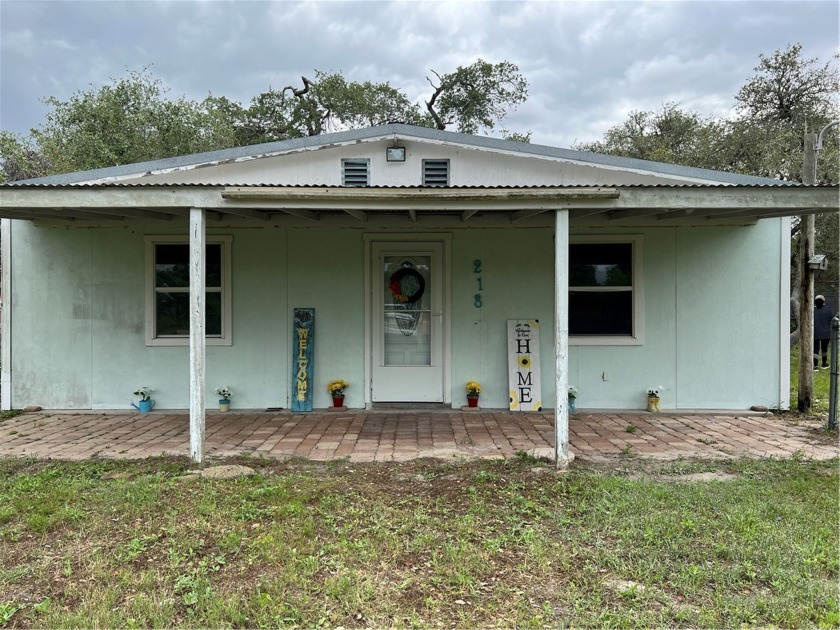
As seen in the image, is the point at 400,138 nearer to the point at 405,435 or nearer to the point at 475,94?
the point at 405,435

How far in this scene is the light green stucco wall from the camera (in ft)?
21.3

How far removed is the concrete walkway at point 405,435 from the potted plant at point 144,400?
0.35 ft

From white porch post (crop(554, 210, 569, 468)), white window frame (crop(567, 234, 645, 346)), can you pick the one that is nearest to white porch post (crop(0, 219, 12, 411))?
white porch post (crop(554, 210, 569, 468))

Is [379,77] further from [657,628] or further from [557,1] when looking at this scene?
[657,628]

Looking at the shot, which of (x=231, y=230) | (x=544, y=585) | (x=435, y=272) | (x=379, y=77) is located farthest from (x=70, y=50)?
(x=544, y=585)

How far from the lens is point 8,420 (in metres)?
6.09

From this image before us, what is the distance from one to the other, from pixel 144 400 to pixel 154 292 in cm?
139

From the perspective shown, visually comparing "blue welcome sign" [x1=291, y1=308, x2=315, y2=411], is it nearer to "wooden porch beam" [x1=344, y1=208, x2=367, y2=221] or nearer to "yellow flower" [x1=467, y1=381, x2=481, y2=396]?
"wooden porch beam" [x1=344, y1=208, x2=367, y2=221]

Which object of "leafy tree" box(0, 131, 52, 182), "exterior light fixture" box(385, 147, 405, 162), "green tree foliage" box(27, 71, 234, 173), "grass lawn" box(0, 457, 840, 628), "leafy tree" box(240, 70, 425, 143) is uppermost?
"leafy tree" box(240, 70, 425, 143)

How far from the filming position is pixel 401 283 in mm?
6652

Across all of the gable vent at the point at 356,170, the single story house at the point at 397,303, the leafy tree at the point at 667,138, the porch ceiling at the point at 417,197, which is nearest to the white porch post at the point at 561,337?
the porch ceiling at the point at 417,197

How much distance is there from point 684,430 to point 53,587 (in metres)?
5.70

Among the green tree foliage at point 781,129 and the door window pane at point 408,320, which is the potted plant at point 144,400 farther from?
the green tree foliage at point 781,129

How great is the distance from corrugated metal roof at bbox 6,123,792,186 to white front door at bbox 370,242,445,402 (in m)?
1.32
